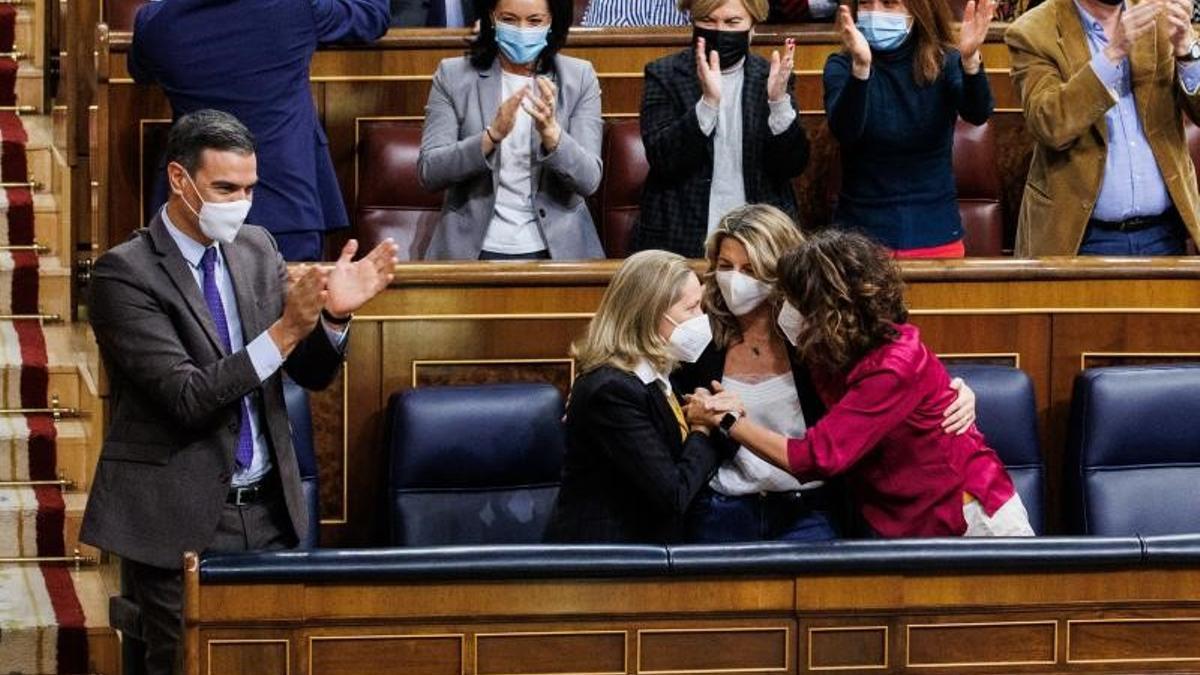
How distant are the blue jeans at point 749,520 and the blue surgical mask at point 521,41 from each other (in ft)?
3.67

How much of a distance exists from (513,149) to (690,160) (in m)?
0.33

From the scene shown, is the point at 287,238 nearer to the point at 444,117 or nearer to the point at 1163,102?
the point at 444,117

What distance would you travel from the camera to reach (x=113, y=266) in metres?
2.89

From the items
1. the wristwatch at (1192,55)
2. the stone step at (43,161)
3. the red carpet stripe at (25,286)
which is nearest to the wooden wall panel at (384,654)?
the wristwatch at (1192,55)

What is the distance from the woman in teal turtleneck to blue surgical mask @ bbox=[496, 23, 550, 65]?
0.53m

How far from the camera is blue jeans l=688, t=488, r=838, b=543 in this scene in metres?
3.17

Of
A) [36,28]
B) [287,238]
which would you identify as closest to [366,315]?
[287,238]

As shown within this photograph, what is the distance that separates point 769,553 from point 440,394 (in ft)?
2.79

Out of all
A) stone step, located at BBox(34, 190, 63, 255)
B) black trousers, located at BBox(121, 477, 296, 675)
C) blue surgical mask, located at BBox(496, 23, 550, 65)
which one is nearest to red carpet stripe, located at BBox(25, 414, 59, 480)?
stone step, located at BBox(34, 190, 63, 255)

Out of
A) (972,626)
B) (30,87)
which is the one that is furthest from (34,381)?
(972,626)

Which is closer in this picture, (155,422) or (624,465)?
(155,422)

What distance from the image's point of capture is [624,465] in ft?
9.94

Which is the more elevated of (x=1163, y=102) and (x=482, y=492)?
(x=1163, y=102)

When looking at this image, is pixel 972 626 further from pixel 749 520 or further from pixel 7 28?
pixel 7 28
